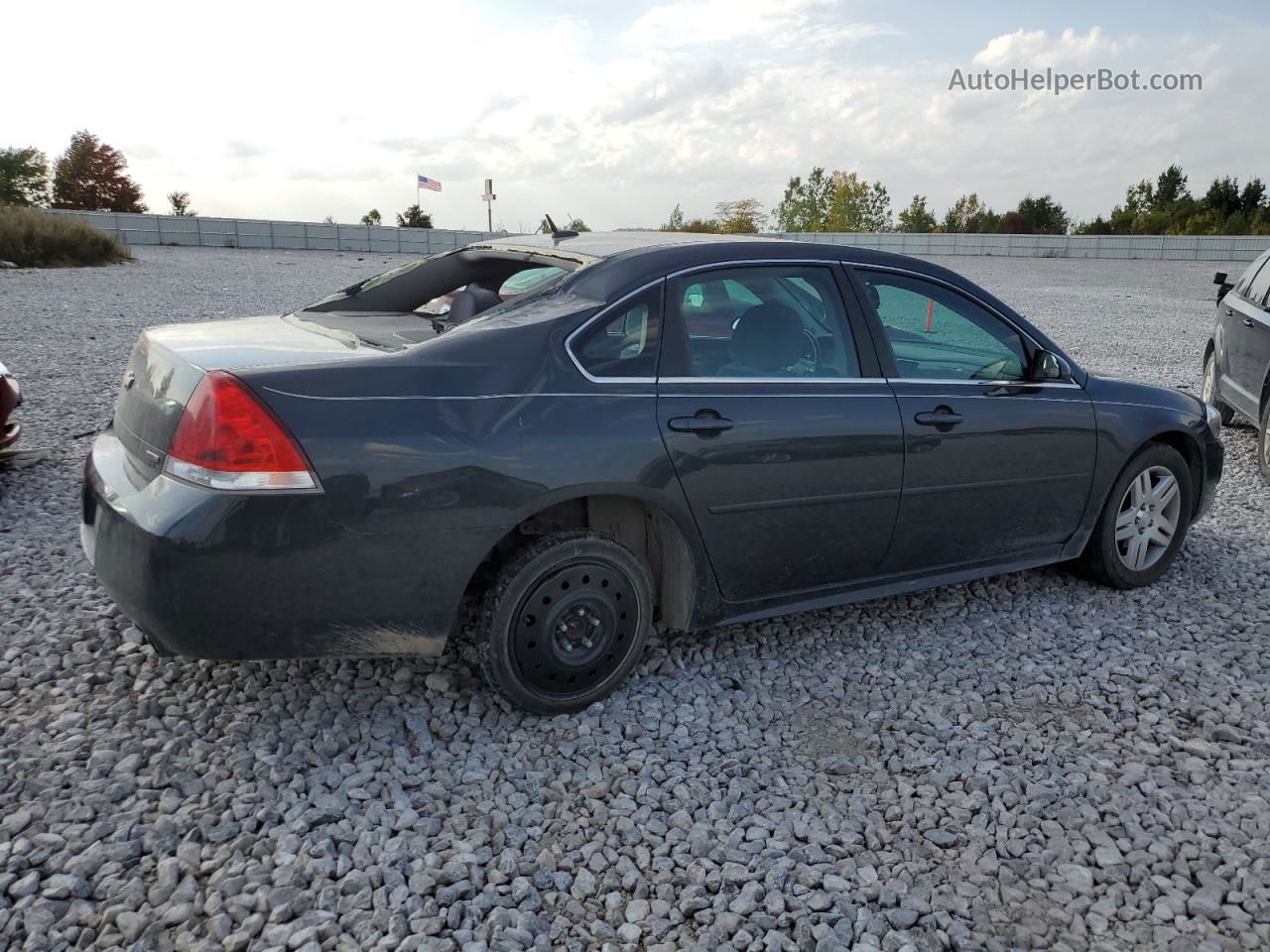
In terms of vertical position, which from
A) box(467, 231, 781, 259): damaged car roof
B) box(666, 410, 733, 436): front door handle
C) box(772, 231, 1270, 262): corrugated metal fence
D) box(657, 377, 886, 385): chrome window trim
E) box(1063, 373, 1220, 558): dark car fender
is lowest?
box(1063, 373, 1220, 558): dark car fender

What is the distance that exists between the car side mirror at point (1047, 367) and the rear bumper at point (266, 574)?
2.54m

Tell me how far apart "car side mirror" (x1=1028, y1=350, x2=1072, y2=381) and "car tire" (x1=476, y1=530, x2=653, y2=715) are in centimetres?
198

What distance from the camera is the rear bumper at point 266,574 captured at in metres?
2.79

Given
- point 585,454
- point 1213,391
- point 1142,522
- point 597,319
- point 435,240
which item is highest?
point 435,240

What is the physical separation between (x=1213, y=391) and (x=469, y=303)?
7074 millimetres

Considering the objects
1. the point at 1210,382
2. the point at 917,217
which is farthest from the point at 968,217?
the point at 1210,382

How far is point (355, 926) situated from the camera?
7.87 ft

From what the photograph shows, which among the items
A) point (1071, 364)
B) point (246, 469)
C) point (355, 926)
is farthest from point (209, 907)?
point (1071, 364)

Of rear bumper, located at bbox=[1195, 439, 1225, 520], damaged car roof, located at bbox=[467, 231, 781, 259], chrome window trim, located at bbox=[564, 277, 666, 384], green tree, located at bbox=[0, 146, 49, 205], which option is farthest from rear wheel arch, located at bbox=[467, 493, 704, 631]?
green tree, located at bbox=[0, 146, 49, 205]

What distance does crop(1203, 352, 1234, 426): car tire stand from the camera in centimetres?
826

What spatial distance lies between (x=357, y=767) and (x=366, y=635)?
41 cm

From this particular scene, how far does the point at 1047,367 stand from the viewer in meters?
4.27

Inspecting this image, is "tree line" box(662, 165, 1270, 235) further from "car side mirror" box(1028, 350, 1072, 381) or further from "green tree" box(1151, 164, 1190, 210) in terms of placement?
"car side mirror" box(1028, 350, 1072, 381)

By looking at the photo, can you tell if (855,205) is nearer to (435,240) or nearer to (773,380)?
(435,240)
